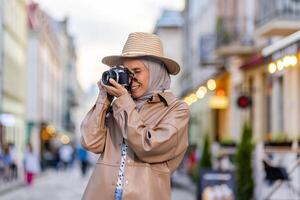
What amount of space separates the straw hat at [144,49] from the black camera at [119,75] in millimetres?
179

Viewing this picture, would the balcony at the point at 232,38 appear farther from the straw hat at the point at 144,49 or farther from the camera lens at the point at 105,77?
the camera lens at the point at 105,77

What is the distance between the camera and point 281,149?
16.2 metres

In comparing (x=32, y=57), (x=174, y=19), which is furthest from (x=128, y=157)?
(x=174, y=19)

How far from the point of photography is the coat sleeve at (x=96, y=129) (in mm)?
4422

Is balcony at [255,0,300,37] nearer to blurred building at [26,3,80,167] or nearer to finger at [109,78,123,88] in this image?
finger at [109,78,123,88]

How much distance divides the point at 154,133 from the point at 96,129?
322 mm

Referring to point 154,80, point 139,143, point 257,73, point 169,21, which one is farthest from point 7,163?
point 169,21

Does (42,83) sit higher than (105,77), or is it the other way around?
(42,83)

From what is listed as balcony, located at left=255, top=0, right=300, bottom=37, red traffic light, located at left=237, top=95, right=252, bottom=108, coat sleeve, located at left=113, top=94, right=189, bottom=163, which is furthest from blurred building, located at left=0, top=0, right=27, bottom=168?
coat sleeve, located at left=113, top=94, right=189, bottom=163

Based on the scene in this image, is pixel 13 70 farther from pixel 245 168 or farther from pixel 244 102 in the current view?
pixel 245 168

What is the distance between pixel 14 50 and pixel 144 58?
50.3m

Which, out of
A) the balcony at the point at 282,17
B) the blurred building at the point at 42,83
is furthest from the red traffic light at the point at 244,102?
the blurred building at the point at 42,83

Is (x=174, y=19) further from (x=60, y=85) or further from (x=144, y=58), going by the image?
(x=144, y=58)

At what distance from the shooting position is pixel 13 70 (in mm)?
54406
